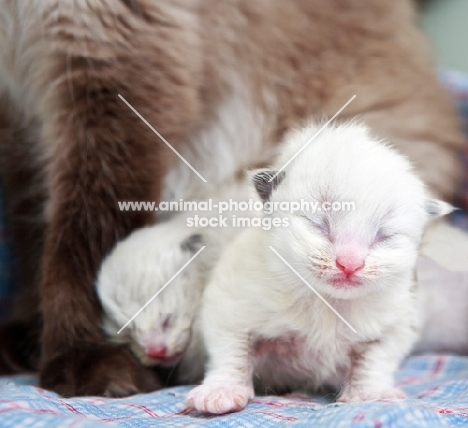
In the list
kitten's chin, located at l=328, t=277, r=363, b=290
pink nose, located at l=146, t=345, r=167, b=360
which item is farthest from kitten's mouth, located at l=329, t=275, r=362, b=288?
pink nose, located at l=146, t=345, r=167, b=360

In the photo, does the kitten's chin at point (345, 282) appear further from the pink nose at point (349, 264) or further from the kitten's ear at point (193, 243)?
the kitten's ear at point (193, 243)

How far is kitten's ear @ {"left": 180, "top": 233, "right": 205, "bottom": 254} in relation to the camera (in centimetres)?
123

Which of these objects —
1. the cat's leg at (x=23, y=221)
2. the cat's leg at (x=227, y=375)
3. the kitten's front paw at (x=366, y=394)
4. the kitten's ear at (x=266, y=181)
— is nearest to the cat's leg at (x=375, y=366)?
the kitten's front paw at (x=366, y=394)

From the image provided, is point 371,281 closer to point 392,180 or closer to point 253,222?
point 392,180

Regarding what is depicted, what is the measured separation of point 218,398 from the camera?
0.92 meters

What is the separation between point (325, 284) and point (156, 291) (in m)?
0.41

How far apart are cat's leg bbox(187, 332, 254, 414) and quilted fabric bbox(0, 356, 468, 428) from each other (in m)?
0.02

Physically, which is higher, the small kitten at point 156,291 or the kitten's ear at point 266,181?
the kitten's ear at point 266,181

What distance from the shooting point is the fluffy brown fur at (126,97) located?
1276 mm

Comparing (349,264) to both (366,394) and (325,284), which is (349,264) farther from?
(366,394)

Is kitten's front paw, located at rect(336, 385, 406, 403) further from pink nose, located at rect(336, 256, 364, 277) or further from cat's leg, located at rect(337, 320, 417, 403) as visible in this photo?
pink nose, located at rect(336, 256, 364, 277)

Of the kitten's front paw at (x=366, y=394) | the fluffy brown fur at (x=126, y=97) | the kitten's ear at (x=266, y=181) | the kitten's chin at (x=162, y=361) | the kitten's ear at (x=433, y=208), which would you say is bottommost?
the kitten's front paw at (x=366, y=394)

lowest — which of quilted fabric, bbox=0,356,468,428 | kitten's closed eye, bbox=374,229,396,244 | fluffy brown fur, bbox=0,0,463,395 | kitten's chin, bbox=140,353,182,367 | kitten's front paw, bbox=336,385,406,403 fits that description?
quilted fabric, bbox=0,356,468,428

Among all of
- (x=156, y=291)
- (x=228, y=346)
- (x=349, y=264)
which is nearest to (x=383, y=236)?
(x=349, y=264)
